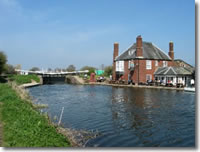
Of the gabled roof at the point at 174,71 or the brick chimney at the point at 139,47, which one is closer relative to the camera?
the gabled roof at the point at 174,71

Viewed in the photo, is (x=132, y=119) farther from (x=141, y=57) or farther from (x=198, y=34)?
(x=141, y=57)

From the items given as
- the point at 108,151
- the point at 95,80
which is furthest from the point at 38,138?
the point at 95,80

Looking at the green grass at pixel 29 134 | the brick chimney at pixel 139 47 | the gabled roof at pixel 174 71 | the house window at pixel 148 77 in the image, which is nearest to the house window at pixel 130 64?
the brick chimney at pixel 139 47

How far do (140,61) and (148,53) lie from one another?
2777 mm

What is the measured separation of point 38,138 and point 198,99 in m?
5.50

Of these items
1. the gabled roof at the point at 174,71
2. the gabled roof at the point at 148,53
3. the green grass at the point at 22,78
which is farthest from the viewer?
the gabled roof at the point at 148,53

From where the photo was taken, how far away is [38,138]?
20.6 feet

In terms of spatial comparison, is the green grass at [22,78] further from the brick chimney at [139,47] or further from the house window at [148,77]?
the house window at [148,77]

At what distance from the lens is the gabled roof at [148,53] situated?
3697 cm

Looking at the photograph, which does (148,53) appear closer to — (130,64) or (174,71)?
(130,64)

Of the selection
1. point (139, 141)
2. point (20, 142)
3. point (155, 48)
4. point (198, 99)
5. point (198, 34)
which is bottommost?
point (139, 141)

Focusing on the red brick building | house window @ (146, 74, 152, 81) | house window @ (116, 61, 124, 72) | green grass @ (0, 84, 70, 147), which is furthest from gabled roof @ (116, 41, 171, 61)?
green grass @ (0, 84, 70, 147)

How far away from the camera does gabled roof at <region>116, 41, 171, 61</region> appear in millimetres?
36969

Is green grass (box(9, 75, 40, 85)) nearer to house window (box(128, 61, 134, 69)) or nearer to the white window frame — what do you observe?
house window (box(128, 61, 134, 69))
